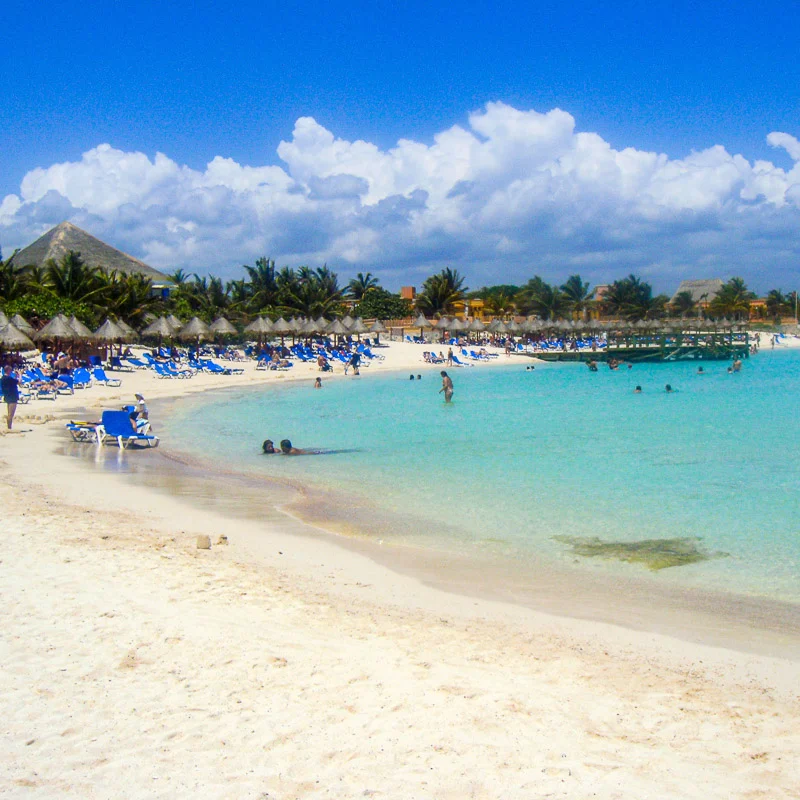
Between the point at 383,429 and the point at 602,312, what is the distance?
6194cm

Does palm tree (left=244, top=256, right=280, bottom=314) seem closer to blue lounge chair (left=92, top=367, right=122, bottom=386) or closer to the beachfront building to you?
the beachfront building

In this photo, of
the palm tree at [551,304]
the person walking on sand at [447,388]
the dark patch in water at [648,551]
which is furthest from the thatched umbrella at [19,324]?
the palm tree at [551,304]

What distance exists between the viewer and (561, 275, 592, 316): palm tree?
6800 cm

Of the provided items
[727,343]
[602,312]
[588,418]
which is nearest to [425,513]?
[588,418]

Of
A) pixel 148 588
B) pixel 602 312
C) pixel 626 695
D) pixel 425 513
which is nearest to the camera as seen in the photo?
pixel 626 695

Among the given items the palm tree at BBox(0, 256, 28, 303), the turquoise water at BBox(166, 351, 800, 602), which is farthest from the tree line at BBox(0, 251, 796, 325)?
the turquoise water at BBox(166, 351, 800, 602)

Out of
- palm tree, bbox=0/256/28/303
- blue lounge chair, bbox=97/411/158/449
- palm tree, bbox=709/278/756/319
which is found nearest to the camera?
blue lounge chair, bbox=97/411/158/449

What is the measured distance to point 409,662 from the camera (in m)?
4.06

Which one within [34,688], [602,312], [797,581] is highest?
[602,312]

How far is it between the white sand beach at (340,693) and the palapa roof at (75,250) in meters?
37.8

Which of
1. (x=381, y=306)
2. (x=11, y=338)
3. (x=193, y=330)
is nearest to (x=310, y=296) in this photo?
(x=381, y=306)

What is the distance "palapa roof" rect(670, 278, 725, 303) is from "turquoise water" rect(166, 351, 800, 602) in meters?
64.9

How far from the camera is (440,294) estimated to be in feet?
184

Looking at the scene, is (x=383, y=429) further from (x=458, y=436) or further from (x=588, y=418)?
(x=588, y=418)
